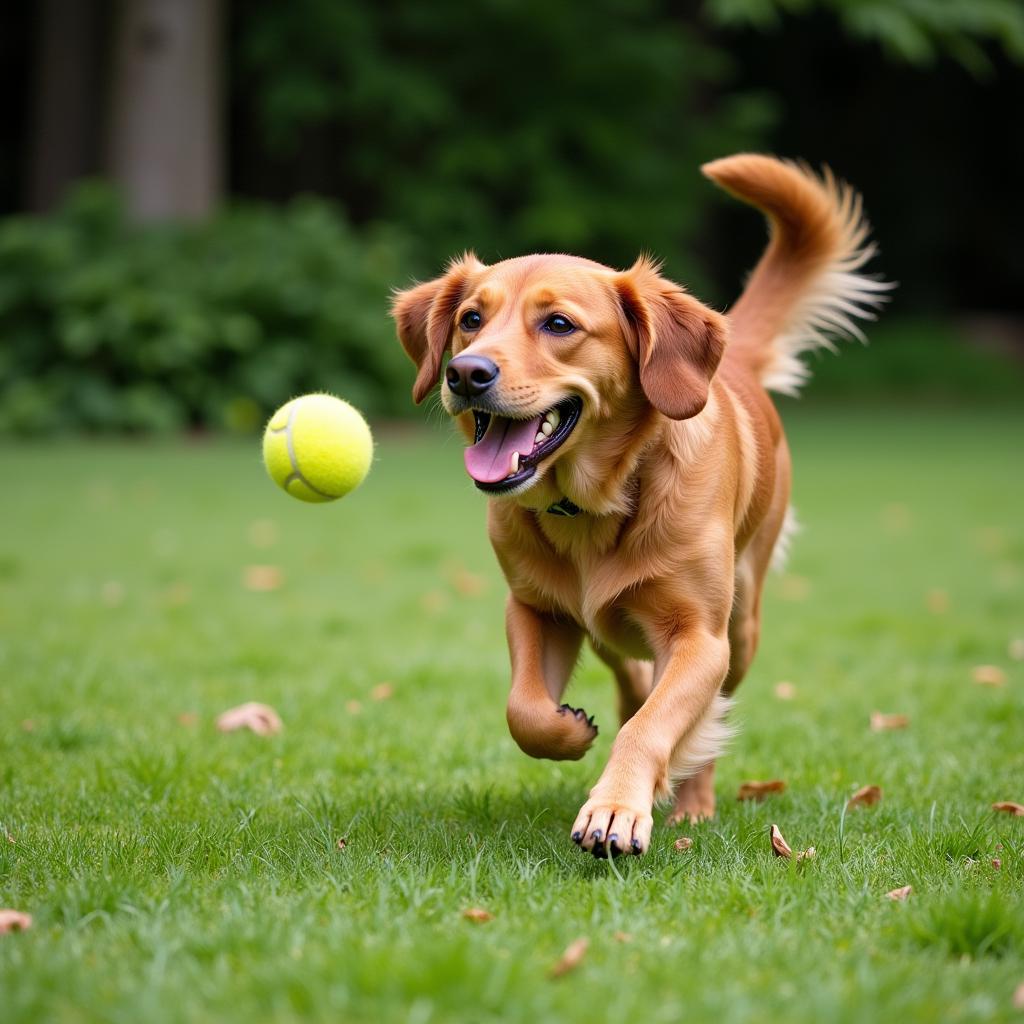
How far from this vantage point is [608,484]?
142 inches

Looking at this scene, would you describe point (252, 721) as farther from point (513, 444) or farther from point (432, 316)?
point (513, 444)

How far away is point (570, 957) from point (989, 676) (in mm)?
3704

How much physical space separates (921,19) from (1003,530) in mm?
8225

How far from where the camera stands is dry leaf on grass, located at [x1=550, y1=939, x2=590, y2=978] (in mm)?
2406

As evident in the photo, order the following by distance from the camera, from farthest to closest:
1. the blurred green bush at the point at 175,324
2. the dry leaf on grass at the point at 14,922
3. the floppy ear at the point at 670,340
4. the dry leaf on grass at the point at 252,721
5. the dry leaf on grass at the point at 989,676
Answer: the blurred green bush at the point at 175,324
the dry leaf on grass at the point at 989,676
the dry leaf on grass at the point at 252,721
the floppy ear at the point at 670,340
the dry leaf on grass at the point at 14,922

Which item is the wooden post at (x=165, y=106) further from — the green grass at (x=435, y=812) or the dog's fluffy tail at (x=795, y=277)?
the dog's fluffy tail at (x=795, y=277)

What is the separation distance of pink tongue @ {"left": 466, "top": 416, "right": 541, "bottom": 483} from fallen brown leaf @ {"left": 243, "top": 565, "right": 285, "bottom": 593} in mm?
4309

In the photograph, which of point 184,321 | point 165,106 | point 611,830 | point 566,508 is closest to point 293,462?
point 566,508

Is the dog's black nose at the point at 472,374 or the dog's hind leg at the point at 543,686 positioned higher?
the dog's black nose at the point at 472,374

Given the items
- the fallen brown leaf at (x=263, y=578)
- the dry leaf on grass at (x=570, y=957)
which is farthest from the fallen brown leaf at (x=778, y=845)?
the fallen brown leaf at (x=263, y=578)

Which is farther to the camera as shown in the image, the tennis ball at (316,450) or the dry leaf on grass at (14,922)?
the tennis ball at (316,450)

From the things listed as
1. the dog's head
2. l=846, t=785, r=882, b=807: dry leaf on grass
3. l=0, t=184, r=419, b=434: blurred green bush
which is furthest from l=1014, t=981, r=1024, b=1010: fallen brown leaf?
l=0, t=184, r=419, b=434: blurred green bush

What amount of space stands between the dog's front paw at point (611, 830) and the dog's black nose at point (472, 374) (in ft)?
3.62

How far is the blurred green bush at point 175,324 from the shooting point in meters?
14.9
